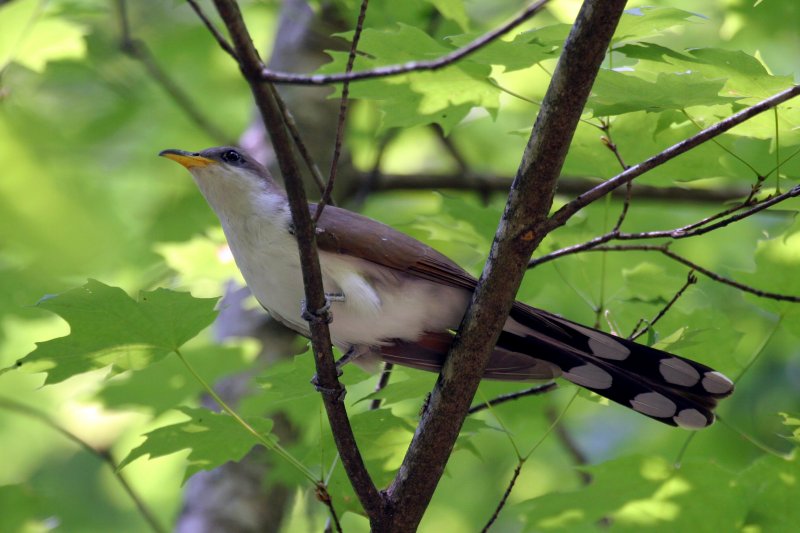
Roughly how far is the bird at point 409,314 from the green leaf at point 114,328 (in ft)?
1.52

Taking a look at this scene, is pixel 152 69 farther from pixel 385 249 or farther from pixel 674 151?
pixel 674 151

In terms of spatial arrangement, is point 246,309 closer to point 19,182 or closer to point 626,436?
point 19,182

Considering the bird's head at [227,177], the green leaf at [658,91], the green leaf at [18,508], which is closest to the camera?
the green leaf at [658,91]

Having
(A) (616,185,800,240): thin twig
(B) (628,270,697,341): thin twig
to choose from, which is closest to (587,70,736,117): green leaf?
(A) (616,185,800,240): thin twig

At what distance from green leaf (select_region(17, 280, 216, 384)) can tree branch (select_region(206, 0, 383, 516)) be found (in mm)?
460

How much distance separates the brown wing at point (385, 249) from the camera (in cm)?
311

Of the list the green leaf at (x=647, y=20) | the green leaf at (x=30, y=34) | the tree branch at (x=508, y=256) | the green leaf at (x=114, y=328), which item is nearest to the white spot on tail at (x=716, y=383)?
the tree branch at (x=508, y=256)

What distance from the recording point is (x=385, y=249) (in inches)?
124

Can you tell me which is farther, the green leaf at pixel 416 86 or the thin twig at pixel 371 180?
the thin twig at pixel 371 180

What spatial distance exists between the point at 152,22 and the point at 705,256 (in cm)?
431

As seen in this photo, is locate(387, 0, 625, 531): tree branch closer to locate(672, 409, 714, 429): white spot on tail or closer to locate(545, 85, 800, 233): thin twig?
locate(545, 85, 800, 233): thin twig

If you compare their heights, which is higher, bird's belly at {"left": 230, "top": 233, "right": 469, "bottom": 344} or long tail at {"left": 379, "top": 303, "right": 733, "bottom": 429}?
long tail at {"left": 379, "top": 303, "right": 733, "bottom": 429}

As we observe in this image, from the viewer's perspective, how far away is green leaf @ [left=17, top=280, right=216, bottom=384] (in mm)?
2541

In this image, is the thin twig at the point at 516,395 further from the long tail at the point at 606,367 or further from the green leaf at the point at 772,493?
the green leaf at the point at 772,493
